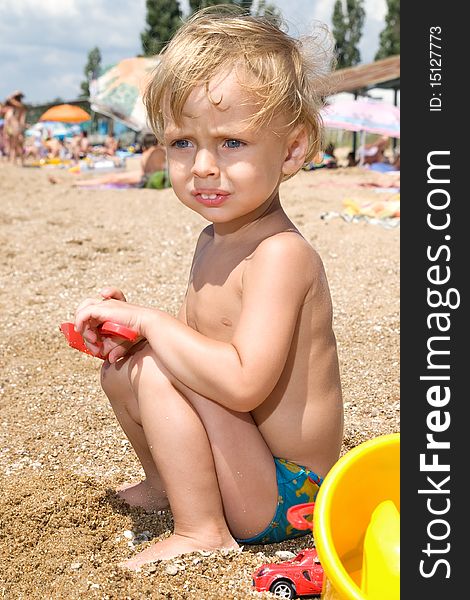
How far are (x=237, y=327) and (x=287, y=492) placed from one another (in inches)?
16.3

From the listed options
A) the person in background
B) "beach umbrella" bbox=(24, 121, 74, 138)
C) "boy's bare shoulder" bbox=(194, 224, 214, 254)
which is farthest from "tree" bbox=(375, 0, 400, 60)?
"boy's bare shoulder" bbox=(194, 224, 214, 254)

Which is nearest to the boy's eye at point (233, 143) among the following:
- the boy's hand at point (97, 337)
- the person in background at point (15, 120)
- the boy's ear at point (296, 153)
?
the boy's ear at point (296, 153)

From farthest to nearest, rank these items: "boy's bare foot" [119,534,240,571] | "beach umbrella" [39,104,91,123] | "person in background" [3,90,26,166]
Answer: "beach umbrella" [39,104,91,123] → "person in background" [3,90,26,166] → "boy's bare foot" [119,534,240,571]

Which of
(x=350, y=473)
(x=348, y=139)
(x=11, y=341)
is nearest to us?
(x=350, y=473)

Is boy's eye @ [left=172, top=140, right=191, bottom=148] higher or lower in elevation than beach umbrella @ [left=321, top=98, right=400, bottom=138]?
lower

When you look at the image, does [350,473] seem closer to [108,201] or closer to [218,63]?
[218,63]

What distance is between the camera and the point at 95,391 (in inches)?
114

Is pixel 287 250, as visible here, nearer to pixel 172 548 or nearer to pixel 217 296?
pixel 217 296

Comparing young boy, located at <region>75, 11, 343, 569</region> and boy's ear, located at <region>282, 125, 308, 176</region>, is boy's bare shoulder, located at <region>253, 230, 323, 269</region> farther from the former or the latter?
boy's ear, located at <region>282, 125, 308, 176</region>

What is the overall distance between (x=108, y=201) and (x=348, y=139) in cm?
2668

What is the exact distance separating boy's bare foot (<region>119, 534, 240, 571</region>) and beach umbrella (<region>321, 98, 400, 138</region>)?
12446 mm

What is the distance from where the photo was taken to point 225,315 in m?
1.75

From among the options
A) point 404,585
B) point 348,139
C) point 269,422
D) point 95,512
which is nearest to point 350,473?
point 269,422

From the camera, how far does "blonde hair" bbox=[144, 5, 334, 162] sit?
1.63 metres
